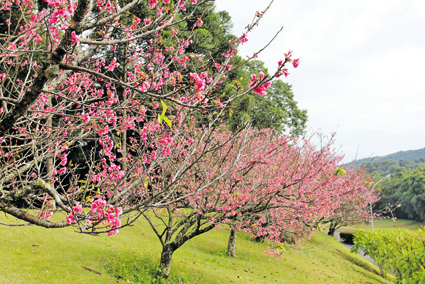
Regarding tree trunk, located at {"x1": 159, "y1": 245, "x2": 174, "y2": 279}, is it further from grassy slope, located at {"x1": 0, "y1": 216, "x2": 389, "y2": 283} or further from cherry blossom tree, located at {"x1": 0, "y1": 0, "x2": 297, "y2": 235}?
cherry blossom tree, located at {"x1": 0, "y1": 0, "x2": 297, "y2": 235}

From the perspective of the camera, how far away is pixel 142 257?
940cm

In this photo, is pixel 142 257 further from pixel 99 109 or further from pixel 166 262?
pixel 99 109

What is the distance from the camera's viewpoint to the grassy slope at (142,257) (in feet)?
23.0

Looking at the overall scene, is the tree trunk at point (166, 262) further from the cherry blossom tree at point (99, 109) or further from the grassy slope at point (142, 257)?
the cherry blossom tree at point (99, 109)

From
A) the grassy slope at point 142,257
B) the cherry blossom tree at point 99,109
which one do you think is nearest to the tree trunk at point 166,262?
the grassy slope at point 142,257

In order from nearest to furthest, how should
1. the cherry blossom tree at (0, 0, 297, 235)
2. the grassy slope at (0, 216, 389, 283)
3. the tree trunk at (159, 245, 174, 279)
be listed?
the cherry blossom tree at (0, 0, 297, 235) → the grassy slope at (0, 216, 389, 283) → the tree trunk at (159, 245, 174, 279)

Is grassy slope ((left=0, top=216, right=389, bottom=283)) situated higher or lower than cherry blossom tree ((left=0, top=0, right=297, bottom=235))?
lower

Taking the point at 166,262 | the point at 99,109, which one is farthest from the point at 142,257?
the point at 99,109

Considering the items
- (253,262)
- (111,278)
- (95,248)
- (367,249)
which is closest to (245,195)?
(111,278)

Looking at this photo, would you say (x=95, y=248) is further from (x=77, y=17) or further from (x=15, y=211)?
(x=77, y=17)

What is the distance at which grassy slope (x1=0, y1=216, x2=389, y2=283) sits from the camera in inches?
276

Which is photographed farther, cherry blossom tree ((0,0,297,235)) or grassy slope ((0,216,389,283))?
grassy slope ((0,216,389,283))

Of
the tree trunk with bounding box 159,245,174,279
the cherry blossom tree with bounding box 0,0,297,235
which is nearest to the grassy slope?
the tree trunk with bounding box 159,245,174,279

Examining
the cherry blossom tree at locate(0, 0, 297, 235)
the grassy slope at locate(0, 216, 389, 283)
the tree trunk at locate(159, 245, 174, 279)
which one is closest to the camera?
the cherry blossom tree at locate(0, 0, 297, 235)
